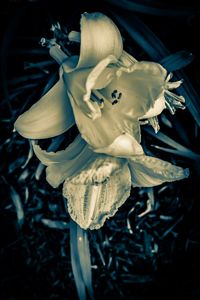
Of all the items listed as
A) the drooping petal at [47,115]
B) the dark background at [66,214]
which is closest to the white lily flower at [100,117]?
the drooping petal at [47,115]

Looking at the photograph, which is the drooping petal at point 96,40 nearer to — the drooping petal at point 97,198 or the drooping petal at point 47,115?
the drooping petal at point 47,115

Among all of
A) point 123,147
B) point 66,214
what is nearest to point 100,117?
point 123,147

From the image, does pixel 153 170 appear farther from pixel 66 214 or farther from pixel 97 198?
pixel 66 214

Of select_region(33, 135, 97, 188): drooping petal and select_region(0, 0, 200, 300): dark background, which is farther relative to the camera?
select_region(0, 0, 200, 300): dark background

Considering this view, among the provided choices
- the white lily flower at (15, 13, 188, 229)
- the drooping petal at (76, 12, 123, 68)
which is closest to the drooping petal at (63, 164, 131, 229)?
the white lily flower at (15, 13, 188, 229)

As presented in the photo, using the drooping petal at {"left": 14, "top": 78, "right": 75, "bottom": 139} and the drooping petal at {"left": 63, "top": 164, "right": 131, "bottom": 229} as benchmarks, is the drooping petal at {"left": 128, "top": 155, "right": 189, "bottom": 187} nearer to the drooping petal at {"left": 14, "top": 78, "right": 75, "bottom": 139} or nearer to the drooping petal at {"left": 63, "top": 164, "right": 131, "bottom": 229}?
the drooping petal at {"left": 63, "top": 164, "right": 131, "bottom": 229}
